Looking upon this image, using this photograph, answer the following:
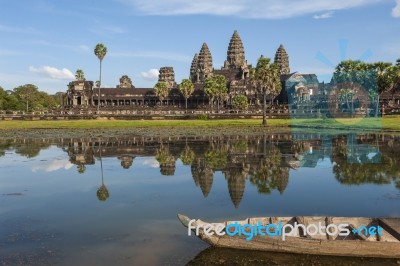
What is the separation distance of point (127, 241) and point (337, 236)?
20.4 ft

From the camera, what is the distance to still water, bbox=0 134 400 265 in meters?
12.7

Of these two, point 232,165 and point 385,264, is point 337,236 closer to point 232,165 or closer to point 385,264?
point 385,264

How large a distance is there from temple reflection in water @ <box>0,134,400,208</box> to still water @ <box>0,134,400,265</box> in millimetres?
80

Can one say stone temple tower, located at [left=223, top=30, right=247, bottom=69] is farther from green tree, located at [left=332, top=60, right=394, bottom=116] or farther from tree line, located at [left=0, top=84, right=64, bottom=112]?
tree line, located at [left=0, top=84, right=64, bottom=112]

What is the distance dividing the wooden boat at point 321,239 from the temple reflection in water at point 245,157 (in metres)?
5.87

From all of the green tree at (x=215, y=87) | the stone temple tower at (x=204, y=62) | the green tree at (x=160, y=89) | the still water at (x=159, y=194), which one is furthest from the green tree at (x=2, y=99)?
the still water at (x=159, y=194)

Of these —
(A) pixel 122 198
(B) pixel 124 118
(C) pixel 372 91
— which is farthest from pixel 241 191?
(C) pixel 372 91

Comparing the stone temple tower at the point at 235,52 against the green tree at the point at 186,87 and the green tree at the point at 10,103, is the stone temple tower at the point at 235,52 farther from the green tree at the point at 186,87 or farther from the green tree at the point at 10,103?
the green tree at the point at 10,103

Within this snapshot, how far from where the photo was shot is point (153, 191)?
20828 mm

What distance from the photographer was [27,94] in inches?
5610

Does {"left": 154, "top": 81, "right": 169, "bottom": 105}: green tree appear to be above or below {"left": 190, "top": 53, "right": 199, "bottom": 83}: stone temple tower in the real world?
below

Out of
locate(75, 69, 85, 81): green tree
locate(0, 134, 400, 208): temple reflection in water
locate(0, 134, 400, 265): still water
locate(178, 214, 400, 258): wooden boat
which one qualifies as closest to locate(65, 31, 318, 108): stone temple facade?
locate(75, 69, 85, 81): green tree

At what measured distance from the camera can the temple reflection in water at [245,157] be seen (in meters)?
23.2

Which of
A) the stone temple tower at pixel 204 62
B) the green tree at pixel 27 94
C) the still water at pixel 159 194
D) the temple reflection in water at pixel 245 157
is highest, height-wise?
the stone temple tower at pixel 204 62
